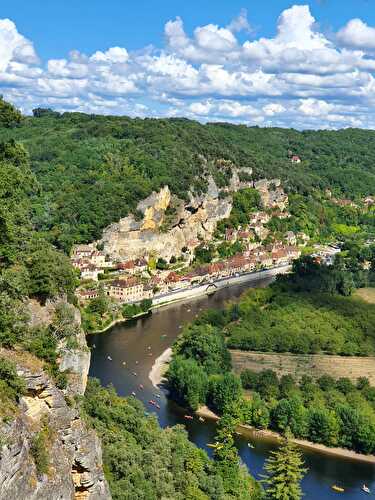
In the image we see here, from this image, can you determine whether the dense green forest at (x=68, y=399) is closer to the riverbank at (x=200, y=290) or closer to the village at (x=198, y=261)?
the riverbank at (x=200, y=290)

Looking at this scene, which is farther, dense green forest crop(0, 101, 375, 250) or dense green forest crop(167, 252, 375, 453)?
dense green forest crop(0, 101, 375, 250)

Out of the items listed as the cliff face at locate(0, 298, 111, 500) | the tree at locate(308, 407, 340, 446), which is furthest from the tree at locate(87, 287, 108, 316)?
the cliff face at locate(0, 298, 111, 500)

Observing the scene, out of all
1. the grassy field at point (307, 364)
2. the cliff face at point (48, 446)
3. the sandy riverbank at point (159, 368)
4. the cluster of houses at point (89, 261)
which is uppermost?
the cliff face at point (48, 446)

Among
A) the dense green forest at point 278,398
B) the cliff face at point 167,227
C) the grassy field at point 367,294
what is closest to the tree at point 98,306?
the dense green forest at point 278,398

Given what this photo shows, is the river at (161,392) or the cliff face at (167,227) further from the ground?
the cliff face at (167,227)

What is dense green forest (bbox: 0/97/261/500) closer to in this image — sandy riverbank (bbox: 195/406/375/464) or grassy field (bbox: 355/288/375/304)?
sandy riverbank (bbox: 195/406/375/464)

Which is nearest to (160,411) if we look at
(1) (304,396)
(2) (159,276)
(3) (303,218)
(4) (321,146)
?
(1) (304,396)

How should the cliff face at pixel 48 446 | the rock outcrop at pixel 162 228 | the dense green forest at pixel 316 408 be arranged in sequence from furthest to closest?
1. the rock outcrop at pixel 162 228
2. the dense green forest at pixel 316 408
3. the cliff face at pixel 48 446

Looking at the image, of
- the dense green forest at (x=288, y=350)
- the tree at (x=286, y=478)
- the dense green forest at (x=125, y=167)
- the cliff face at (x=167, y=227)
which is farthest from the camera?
the dense green forest at (x=125, y=167)
